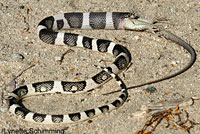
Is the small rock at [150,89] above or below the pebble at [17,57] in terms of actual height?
below

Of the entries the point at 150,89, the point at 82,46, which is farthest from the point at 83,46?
the point at 150,89

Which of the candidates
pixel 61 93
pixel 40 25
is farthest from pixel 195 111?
pixel 40 25

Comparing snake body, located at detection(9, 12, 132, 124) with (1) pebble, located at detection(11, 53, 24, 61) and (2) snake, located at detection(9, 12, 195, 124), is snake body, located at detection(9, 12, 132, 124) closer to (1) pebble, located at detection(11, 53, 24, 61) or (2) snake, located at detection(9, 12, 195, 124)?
(2) snake, located at detection(9, 12, 195, 124)

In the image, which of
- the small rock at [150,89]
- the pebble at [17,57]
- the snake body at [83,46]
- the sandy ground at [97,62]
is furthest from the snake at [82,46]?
the pebble at [17,57]

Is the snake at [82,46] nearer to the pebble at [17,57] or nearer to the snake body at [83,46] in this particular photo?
the snake body at [83,46]

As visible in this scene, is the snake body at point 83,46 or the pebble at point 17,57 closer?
the snake body at point 83,46

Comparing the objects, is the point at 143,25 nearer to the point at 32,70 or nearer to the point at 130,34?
the point at 130,34
